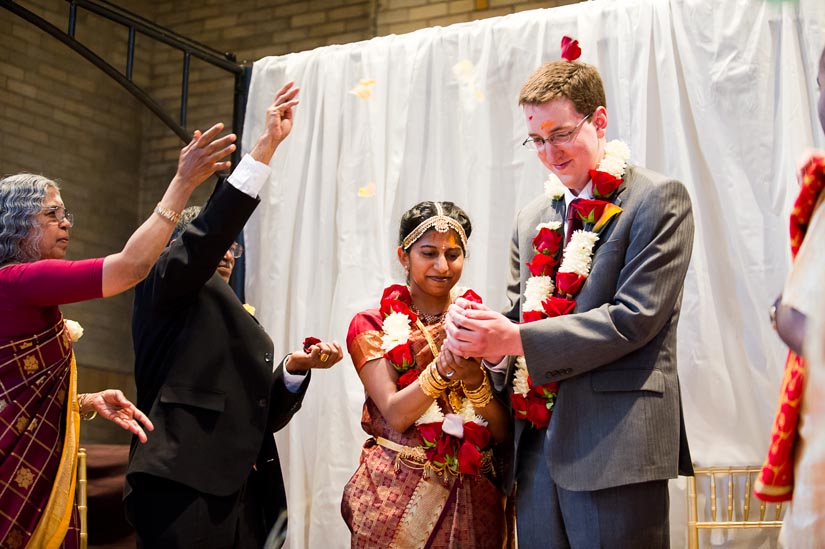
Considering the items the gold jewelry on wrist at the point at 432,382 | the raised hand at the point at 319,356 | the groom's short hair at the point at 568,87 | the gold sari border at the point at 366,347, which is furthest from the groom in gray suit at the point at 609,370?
the raised hand at the point at 319,356

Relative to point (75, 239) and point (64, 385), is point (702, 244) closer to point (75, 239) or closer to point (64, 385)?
point (64, 385)

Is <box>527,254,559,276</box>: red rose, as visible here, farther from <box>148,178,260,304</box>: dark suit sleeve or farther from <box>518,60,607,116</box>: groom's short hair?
<box>148,178,260,304</box>: dark suit sleeve

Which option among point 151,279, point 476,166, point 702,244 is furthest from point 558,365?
point 476,166

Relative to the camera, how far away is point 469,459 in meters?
3.15

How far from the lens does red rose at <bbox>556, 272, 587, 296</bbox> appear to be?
2891 millimetres

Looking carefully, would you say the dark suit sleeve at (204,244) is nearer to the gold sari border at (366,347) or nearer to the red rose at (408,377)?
the gold sari border at (366,347)

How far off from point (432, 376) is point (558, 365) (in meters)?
0.56

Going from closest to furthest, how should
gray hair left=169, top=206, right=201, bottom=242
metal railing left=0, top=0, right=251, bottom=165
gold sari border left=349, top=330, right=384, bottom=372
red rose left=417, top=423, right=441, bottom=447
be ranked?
red rose left=417, top=423, right=441, bottom=447
gold sari border left=349, top=330, right=384, bottom=372
gray hair left=169, top=206, right=201, bottom=242
metal railing left=0, top=0, right=251, bottom=165

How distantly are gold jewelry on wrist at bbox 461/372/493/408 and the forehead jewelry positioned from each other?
552 millimetres

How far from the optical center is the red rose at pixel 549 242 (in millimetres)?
3059

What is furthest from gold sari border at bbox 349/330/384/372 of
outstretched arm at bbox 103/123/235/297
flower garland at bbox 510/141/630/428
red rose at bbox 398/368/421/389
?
outstretched arm at bbox 103/123/235/297

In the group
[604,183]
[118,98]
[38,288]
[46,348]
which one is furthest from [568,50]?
[118,98]

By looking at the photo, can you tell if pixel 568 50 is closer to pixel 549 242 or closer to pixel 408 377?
pixel 549 242

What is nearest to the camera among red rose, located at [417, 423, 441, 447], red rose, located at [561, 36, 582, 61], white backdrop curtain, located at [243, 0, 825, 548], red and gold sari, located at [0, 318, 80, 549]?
red and gold sari, located at [0, 318, 80, 549]
